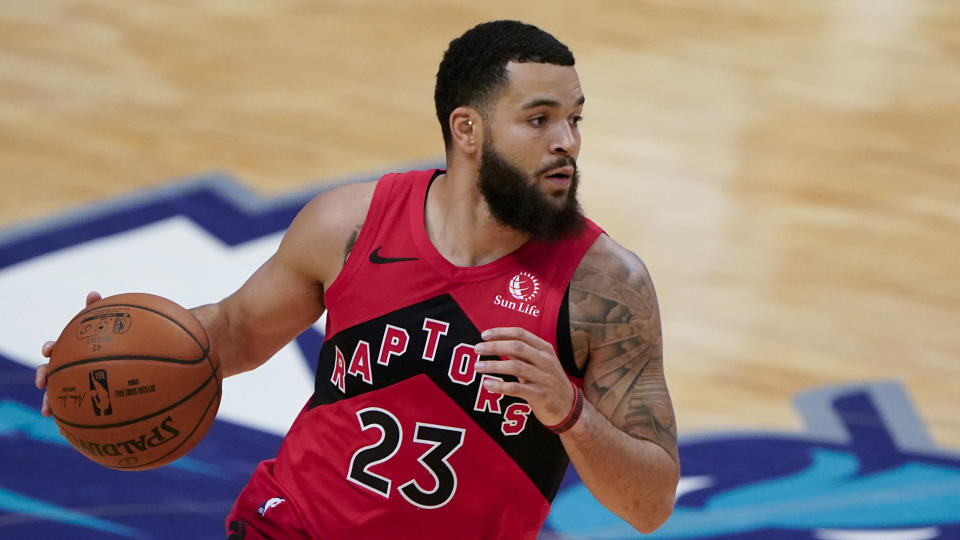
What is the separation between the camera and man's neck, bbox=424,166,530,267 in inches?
144

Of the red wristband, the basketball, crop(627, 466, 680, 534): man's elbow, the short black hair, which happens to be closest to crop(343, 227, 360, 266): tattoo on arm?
the short black hair

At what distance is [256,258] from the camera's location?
7125 millimetres

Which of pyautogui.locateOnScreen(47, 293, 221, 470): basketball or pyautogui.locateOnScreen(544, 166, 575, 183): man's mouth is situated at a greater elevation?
pyautogui.locateOnScreen(544, 166, 575, 183): man's mouth

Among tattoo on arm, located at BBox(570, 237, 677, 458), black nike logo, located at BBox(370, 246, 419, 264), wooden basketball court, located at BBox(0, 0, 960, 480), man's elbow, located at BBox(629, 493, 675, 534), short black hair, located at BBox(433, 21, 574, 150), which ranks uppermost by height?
wooden basketball court, located at BBox(0, 0, 960, 480)

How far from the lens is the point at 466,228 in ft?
12.1

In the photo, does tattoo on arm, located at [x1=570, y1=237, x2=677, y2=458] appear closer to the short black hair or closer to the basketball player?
the basketball player

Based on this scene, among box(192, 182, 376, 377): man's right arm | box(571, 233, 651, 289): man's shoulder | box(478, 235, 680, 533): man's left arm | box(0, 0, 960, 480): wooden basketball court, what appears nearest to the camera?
box(478, 235, 680, 533): man's left arm

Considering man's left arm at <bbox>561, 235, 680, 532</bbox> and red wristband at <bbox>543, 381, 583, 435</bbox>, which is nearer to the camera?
red wristband at <bbox>543, 381, 583, 435</bbox>

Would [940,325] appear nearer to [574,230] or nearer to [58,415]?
[574,230]

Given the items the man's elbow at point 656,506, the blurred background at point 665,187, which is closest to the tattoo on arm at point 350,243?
the man's elbow at point 656,506

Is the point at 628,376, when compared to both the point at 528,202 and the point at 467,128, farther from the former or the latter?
the point at 467,128

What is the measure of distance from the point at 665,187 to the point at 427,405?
4.92 metres

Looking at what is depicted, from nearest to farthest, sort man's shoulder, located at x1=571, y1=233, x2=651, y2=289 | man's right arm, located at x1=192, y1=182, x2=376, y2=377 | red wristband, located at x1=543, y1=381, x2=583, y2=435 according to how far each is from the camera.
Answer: red wristband, located at x1=543, y1=381, x2=583, y2=435 < man's shoulder, located at x1=571, y1=233, x2=651, y2=289 < man's right arm, located at x1=192, y1=182, x2=376, y2=377

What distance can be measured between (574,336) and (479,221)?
457 mm
